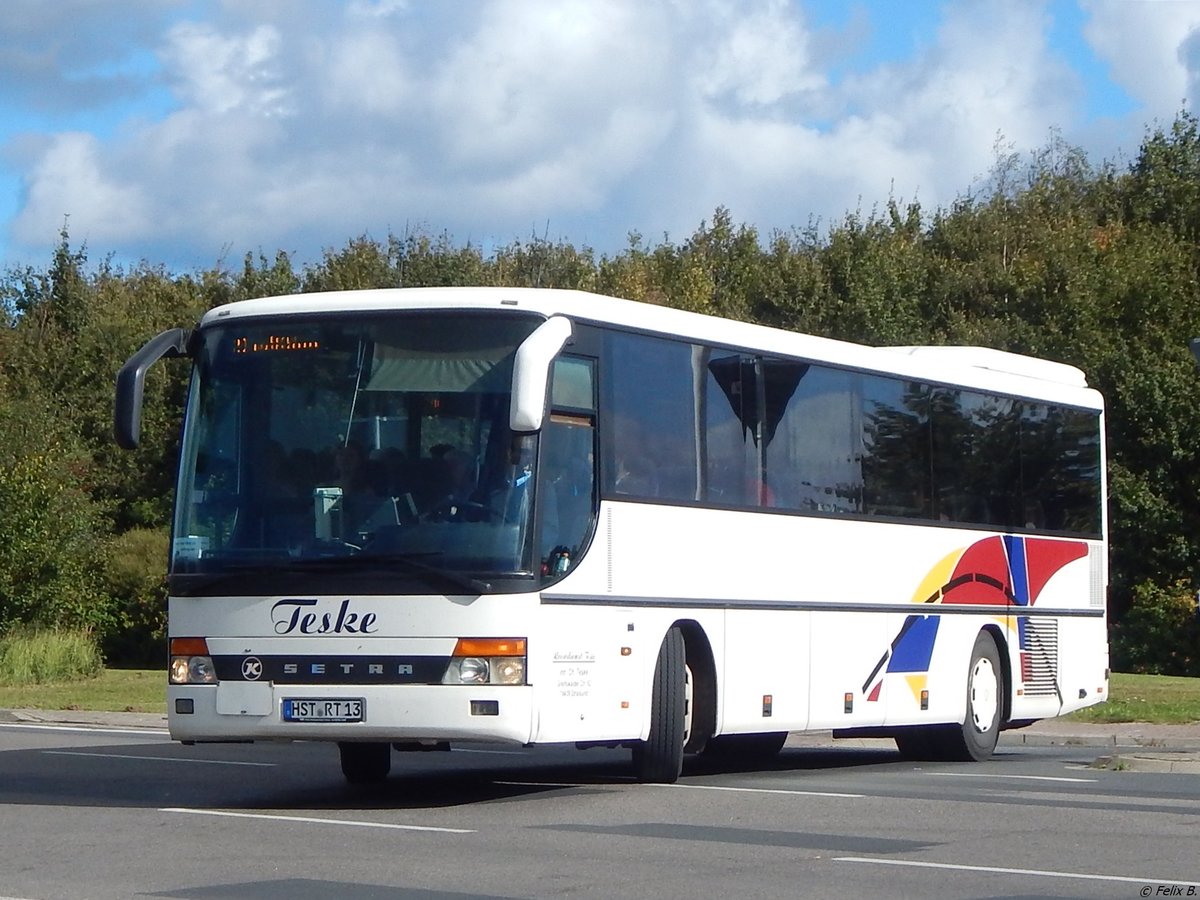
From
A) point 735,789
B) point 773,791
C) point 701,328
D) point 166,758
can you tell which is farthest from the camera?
point 166,758

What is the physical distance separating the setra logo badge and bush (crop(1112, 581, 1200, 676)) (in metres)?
31.3

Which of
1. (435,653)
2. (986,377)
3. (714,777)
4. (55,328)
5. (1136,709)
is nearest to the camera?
(435,653)

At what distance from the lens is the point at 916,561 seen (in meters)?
17.9

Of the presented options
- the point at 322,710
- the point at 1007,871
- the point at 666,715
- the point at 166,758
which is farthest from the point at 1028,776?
the point at 166,758

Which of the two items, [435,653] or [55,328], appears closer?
[435,653]

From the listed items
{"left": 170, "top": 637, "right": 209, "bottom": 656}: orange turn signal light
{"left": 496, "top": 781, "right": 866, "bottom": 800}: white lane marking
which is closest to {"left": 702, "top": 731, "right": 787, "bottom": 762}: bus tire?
{"left": 496, "top": 781, "right": 866, "bottom": 800}: white lane marking

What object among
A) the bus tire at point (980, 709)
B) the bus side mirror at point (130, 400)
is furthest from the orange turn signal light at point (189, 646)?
the bus tire at point (980, 709)

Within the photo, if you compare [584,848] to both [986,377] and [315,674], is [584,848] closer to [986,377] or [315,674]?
[315,674]

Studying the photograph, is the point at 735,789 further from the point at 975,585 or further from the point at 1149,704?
the point at 1149,704

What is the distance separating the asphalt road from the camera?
31.2 feet

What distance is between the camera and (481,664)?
41.9 feet

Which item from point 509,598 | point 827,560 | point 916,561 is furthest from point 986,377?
point 509,598

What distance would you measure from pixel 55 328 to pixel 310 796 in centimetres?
4499

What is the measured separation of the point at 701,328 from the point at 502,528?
10.2 feet
